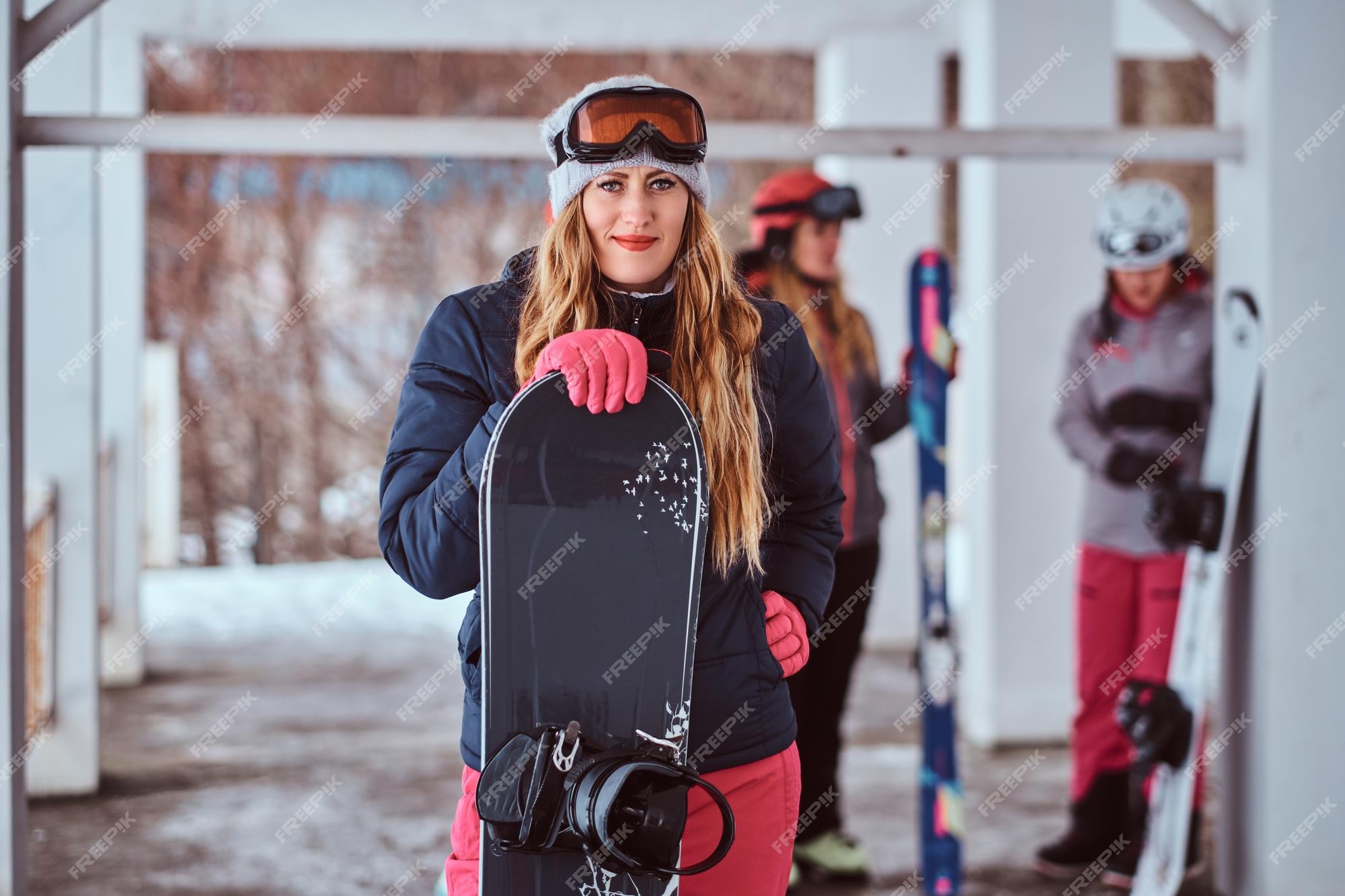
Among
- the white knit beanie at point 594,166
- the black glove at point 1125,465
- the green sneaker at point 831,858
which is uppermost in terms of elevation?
the white knit beanie at point 594,166

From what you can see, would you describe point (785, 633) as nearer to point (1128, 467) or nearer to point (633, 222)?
point (633, 222)

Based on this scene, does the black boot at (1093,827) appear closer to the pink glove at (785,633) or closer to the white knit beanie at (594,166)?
the pink glove at (785,633)

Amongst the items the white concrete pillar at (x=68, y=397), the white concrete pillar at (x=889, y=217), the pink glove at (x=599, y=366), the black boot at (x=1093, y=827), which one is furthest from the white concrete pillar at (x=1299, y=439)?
the white concrete pillar at (x=68, y=397)

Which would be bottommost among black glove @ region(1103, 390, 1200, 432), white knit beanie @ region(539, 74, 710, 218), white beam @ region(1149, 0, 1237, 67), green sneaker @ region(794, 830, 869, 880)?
green sneaker @ region(794, 830, 869, 880)

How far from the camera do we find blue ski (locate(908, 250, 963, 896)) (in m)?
2.83

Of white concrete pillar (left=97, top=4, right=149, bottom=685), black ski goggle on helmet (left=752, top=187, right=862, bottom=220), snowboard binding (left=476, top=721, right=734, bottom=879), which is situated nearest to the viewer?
snowboard binding (left=476, top=721, right=734, bottom=879)

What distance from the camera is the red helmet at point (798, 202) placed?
9.30ft

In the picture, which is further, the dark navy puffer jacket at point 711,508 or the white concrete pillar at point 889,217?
the white concrete pillar at point 889,217

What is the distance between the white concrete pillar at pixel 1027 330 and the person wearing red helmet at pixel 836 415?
1.36 meters

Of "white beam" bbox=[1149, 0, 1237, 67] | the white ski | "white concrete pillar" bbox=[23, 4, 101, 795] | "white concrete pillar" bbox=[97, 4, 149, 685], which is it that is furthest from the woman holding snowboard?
"white concrete pillar" bbox=[97, 4, 149, 685]

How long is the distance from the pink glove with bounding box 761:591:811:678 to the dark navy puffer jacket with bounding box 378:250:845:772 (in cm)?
3

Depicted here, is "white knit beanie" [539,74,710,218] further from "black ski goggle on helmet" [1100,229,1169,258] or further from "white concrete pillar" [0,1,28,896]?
"black ski goggle on helmet" [1100,229,1169,258]

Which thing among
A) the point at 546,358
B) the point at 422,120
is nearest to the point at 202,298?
the point at 422,120

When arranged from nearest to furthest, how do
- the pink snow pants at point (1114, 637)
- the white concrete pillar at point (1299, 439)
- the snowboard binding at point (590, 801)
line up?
the snowboard binding at point (590, 801) < the white concrete pillar at point (1299, 439) < the pink snow pants at point (1114, 637)
